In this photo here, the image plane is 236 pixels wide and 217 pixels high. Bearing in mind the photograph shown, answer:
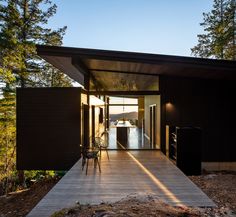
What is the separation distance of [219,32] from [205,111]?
47.0 feet

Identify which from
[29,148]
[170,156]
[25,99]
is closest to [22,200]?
[29,148]

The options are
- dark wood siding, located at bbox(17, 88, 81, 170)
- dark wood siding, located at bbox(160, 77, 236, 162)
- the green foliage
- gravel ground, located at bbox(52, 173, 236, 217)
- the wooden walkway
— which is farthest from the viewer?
the green foliage

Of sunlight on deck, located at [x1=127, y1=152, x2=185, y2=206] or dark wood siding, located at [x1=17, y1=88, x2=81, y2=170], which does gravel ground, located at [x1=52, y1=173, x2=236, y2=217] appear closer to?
sunlight on deck, located at [x1=127, y1=152, x2=185, y2=206]

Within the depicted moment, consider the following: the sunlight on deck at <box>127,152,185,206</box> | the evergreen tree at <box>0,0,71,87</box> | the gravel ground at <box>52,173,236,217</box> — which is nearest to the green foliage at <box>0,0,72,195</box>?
the evergreen tree at <box>0,0,71,87</box>

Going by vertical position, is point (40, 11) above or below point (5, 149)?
above

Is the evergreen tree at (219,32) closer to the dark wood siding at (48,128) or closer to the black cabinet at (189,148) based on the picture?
the black cabinet at (189,148)

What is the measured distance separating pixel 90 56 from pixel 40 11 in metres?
12.1

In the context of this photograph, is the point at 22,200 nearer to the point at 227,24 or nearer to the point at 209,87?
the point at 209,87

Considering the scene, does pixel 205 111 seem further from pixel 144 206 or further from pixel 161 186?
pixel 144 206

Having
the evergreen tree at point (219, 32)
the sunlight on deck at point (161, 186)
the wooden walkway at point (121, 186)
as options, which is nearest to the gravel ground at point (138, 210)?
the wooden walkway at point (121, 186)

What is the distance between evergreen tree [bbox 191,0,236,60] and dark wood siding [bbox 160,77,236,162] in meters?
12.1

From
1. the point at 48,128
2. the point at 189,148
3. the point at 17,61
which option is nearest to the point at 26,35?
the point at 17,61

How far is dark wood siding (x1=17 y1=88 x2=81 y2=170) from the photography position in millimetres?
8156

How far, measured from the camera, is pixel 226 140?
30.0ft
